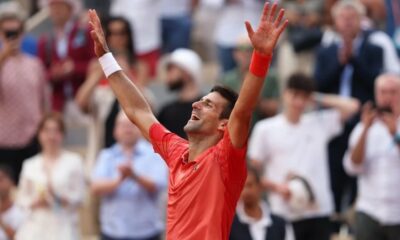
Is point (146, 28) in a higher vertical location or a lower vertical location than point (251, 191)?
higher

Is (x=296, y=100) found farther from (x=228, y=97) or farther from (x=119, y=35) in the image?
(x=228, y=97)

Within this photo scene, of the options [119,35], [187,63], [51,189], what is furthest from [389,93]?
[51,189]

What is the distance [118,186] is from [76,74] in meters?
2.09

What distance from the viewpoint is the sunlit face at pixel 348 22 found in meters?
11.5

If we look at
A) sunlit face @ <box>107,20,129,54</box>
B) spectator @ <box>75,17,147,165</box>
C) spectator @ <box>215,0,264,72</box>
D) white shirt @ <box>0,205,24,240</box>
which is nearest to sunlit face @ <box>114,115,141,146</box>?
spectator @ <box>75,17,147,165</box>

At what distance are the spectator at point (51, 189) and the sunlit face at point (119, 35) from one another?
48.3 inches

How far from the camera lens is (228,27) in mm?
13289

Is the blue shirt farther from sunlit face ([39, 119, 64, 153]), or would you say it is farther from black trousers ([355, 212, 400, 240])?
black trousers ([355, 212, 400, 240])

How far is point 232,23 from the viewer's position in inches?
523

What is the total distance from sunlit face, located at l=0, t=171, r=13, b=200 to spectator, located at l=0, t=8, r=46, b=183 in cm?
106

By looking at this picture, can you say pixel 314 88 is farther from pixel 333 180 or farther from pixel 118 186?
pixel 118 186

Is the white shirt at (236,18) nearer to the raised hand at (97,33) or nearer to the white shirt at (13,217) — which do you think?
the white shirt at (13,217)

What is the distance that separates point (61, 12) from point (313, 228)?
3528 millimetres

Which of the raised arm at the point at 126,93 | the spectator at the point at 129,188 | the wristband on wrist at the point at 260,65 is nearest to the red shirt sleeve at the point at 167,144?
the raised arm at the point at 126,93
